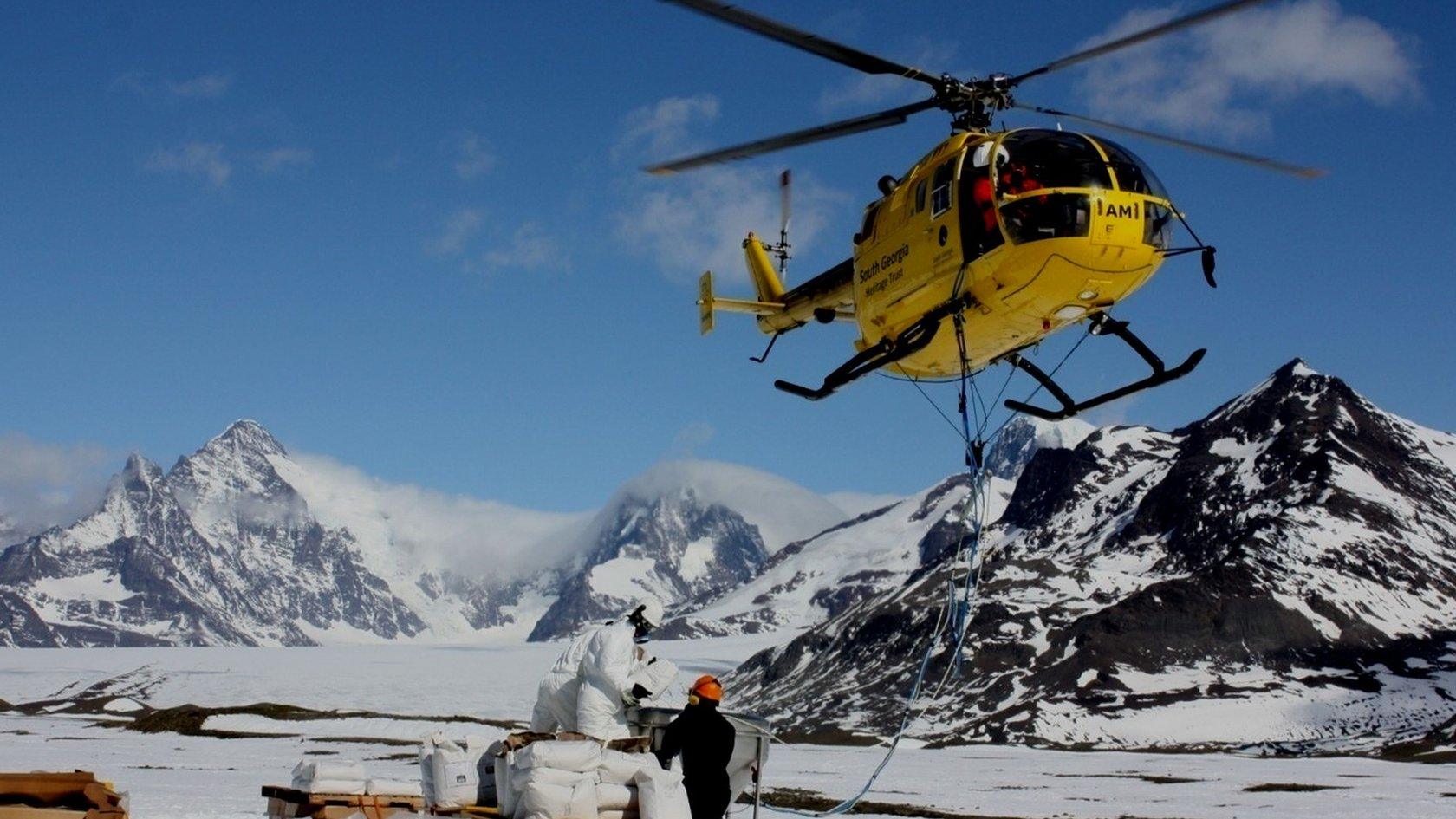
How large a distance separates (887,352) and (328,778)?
13394 millimetres

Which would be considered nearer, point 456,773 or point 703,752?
point 703,752

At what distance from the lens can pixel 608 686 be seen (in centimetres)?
1792

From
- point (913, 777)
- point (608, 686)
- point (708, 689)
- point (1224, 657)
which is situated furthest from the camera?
point (1224, 657)

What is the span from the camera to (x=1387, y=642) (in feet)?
552

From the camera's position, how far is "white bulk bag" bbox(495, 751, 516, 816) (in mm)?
15836

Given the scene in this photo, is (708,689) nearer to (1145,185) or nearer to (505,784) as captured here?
(505,784)

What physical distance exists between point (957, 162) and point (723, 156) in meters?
4.03

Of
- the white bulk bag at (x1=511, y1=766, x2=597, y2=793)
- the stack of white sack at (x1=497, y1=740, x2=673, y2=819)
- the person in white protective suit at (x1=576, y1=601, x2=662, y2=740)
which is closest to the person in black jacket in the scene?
the stack of white sack at (x1=497, y1=740, x2=673, y2=819)

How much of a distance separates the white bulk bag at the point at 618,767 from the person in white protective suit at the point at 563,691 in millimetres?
2460

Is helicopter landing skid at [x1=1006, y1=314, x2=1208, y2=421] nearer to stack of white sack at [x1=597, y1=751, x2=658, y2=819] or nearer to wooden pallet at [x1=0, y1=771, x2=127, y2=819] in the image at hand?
stack of white sack at [x1=597, y1=751, x2=658, y2=819]

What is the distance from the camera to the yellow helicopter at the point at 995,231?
22.2 m

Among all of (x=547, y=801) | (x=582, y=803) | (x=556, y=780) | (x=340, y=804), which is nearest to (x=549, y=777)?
(x=556, y=780)

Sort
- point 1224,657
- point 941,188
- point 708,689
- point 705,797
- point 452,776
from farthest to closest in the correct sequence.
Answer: point 1224,657 < point 941,188 < point 452,776 < point 708,689 < point 705,797

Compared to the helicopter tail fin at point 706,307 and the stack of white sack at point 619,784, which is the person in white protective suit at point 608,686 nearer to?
the stack of white sack at point 619,784
